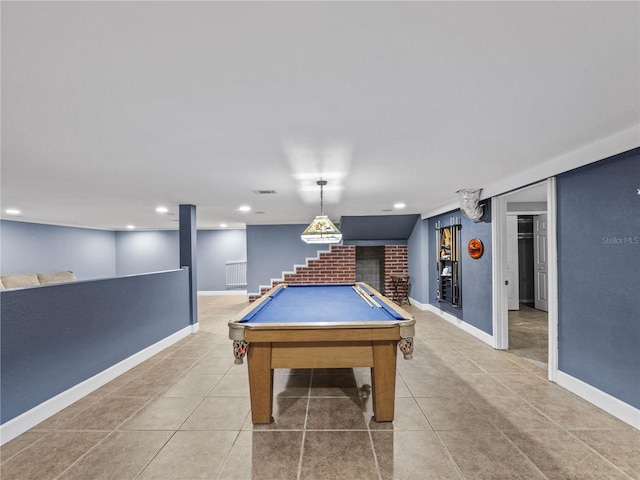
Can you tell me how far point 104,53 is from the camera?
1.26m

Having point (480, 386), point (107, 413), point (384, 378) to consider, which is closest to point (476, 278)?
point (480, 386)

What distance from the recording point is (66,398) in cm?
267

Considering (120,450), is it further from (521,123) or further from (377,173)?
(521,123)

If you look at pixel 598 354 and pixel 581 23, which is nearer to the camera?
pixel 581 23

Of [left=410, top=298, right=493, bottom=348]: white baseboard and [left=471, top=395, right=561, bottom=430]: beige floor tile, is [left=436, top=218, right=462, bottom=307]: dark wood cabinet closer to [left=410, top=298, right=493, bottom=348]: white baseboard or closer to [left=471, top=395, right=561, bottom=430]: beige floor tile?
[left=410, top=298, right=493, bottom=348]: white baseboard

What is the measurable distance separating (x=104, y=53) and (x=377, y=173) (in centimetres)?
253

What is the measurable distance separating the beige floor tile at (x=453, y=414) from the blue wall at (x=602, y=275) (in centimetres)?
110

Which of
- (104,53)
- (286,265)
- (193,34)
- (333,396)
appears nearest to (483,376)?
(333,396)

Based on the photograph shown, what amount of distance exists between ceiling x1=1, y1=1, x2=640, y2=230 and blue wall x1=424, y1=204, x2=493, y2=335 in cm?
139

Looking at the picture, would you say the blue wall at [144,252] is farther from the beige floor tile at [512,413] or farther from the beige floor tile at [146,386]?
the beige floor tile at [512,413]

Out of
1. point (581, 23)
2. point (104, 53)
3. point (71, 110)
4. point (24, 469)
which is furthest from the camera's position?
point (24, 469)

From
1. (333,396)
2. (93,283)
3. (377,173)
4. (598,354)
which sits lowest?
(333,396)

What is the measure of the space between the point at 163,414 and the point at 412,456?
1991mm

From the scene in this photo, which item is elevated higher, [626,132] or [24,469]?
[626,132]
